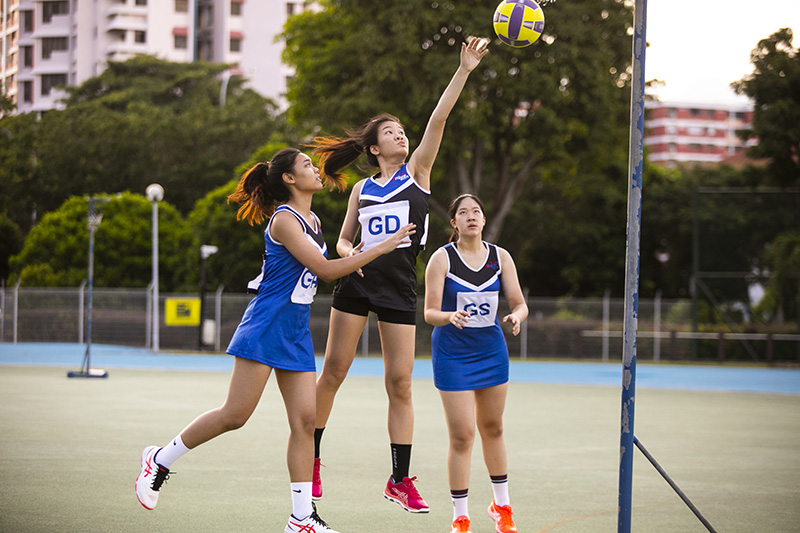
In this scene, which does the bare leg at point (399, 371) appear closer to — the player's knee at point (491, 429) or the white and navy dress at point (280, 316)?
the player's knee at point (491, 429)

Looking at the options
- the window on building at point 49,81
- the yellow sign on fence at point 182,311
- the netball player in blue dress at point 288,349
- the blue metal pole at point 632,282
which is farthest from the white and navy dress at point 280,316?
the window on building at point 49,81

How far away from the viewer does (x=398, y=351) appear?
5461mm

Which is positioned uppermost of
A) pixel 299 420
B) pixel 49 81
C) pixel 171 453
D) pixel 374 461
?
pixel 49 81

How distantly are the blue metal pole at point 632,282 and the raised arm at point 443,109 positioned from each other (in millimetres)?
1018

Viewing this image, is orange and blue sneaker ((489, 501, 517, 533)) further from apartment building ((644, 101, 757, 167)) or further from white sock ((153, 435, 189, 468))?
apartment building ((644, 101, 757, 167))

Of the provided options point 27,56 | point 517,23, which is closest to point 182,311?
point 27,56

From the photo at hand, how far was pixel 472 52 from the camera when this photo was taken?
17.8ft

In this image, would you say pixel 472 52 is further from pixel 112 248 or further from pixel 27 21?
pixel 112 248

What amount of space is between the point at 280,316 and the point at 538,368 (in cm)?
1914

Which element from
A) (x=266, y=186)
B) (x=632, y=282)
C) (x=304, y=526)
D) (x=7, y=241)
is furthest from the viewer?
(x=7, y=241)

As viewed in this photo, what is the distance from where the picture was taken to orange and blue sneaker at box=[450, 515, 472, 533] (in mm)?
5215

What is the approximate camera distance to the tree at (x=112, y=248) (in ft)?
109

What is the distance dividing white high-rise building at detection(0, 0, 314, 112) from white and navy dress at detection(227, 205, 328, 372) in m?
33.2

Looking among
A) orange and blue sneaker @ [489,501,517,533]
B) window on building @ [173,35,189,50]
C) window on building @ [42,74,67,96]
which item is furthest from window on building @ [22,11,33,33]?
window on building @ [173,35,189,50]
